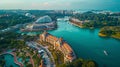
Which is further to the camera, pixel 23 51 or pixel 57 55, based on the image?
pixel 23 51

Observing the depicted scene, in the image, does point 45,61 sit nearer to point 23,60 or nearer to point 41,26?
point 23,60

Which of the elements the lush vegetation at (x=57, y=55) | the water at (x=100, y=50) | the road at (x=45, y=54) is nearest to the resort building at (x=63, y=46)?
the lush vegetation at (x=57, y=55)

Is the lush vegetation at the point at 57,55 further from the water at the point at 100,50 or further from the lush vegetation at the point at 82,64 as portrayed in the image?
the water at the point at 100,50

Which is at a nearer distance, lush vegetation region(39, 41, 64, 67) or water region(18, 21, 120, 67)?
lush vegetation region(39, 41, 64, 67)

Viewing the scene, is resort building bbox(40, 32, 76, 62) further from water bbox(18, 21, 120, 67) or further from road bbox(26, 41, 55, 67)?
water bbox(18, 21, 120, 67)

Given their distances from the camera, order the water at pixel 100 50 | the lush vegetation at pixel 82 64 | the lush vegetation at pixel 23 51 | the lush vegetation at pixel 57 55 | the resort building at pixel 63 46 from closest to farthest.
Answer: the lush vegetation at pixel 82 64 < the resort building at pixel 63 46 < the lush vegetation at pixel 57 55 < the lush vegetation at pixel 23 51 < the water at pixel 100 50

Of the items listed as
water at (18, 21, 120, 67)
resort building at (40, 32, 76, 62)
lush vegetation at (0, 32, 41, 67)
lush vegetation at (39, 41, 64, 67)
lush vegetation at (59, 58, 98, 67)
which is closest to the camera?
lush vegetation at (59, 58, 98, 67)

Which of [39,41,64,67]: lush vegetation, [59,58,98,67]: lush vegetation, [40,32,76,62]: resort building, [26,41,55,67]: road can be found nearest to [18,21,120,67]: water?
[40,32,76,62]: resort building

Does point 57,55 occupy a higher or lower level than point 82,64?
lower

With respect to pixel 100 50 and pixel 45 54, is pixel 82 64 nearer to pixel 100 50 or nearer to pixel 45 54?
pixel 45 54

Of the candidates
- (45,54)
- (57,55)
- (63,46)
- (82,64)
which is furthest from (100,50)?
(82,64)

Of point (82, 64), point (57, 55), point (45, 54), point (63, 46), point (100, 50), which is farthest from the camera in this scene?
point (100, 50)
